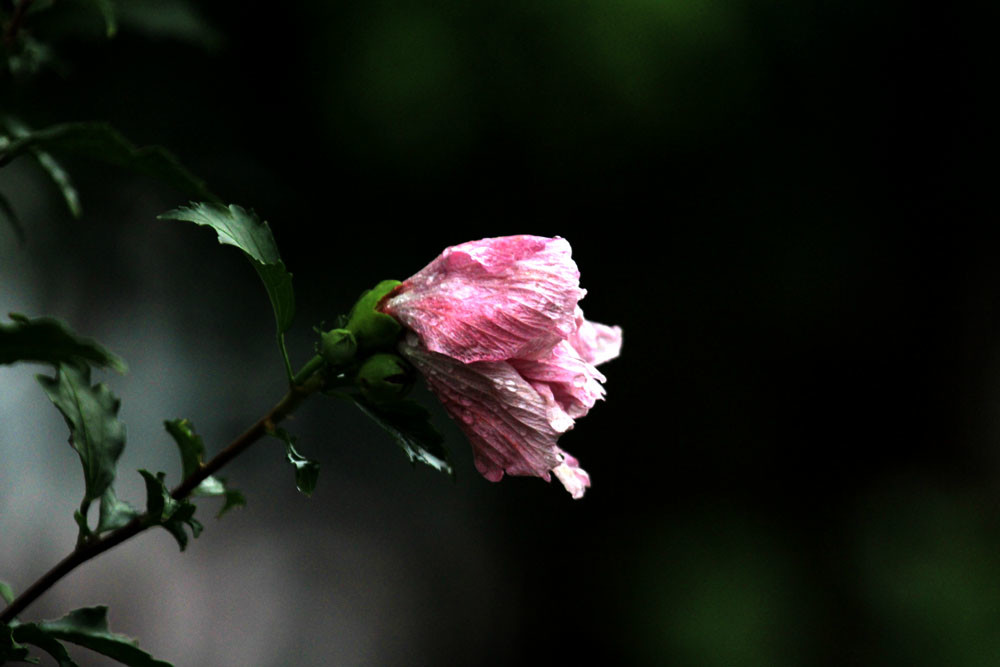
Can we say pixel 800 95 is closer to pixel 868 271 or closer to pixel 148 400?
pixel 868 271

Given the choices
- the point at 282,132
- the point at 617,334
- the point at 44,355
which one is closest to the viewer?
the point at 44,355

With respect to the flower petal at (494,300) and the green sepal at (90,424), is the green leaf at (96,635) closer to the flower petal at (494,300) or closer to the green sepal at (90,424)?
the green sepal at (90,424)

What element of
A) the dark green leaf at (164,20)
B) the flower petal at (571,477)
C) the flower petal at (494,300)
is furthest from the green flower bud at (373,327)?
the dark green leaf at (164,20)

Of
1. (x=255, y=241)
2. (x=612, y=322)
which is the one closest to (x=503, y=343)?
(x=255, y=241)

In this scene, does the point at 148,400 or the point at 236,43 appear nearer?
the point at 236,43

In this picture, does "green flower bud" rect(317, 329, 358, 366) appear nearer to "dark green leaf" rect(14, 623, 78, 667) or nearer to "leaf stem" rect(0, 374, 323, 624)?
"leaf stem" rect(0, 374, 323, 624)

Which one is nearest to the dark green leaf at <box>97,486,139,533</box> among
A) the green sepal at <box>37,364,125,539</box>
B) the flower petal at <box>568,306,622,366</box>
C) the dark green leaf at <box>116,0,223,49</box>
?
the green sepal at <box>37,364,125,539</box>

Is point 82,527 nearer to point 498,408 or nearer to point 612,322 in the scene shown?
point 498,408

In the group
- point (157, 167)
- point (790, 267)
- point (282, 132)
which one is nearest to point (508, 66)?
point (282, 132)
